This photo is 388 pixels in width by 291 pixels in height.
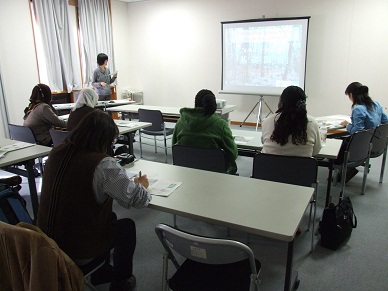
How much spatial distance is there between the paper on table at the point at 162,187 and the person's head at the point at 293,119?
93 centimetres

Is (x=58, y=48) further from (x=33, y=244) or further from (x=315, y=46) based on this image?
(x=33, y=244)

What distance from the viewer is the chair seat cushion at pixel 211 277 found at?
137cm

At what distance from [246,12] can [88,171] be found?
19.7ft

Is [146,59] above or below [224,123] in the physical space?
above

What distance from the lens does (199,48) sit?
719cm

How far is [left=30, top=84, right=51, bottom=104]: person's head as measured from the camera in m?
3.45

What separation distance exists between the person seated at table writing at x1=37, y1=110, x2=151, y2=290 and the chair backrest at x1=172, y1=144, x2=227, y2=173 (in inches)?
37.7

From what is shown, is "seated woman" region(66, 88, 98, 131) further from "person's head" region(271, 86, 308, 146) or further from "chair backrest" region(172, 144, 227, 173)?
"person's head" region(271, 86, 308, 146)

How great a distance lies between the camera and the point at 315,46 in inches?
234

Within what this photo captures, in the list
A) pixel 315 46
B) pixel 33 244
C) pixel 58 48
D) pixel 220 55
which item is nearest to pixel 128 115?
pixel 58 48

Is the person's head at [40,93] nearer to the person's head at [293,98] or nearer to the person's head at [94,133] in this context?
the person's head at [94,133]

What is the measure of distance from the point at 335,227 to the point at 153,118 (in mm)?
2898

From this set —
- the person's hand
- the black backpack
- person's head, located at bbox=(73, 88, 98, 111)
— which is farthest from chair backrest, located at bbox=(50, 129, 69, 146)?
the person's hand

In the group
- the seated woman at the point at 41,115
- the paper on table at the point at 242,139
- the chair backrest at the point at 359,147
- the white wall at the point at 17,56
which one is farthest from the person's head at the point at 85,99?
the white wall at the point at 17,56
